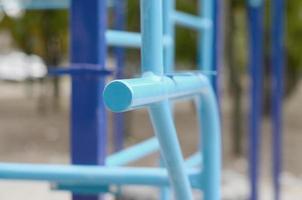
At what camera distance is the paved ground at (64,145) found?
4691mm

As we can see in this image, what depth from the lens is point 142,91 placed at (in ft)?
2.78

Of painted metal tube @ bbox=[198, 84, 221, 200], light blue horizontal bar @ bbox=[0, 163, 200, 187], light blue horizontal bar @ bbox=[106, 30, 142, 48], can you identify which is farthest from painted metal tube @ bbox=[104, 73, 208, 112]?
light blue horizontal bar @ bbox=[106, 30, 142, 48]

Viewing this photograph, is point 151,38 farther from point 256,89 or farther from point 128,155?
point 256,89

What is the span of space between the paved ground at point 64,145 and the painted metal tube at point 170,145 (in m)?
2.41

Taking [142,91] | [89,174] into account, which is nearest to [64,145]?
[89,174]

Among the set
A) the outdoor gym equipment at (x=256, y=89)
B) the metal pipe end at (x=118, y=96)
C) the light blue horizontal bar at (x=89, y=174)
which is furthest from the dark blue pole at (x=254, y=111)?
the metal pipe end at (x=118, y=96)

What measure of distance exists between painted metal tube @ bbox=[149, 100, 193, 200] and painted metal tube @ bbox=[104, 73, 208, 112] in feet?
0.08

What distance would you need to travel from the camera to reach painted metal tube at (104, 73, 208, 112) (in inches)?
32.2

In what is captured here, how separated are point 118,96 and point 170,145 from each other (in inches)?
8.0

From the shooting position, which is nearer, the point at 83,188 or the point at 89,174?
the point at 89,174

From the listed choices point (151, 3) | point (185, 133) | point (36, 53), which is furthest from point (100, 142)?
point (36, 53)

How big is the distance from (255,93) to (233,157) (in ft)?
11.9

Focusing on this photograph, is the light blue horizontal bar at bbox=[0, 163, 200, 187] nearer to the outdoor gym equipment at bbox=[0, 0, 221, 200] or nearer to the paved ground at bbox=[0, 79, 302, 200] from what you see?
the outdoor gym equipment at bbox=[0, 0, 221, 200]

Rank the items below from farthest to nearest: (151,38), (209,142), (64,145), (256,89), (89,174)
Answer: (64,145)
(256,89)
(89,174)
(209,142)
(151,38)
